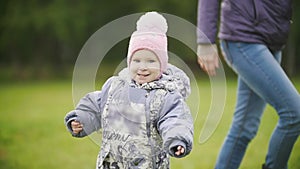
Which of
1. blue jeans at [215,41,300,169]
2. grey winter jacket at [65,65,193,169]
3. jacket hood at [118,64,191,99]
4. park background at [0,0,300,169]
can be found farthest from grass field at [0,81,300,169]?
grey winter jacket at [65,65,193,169]

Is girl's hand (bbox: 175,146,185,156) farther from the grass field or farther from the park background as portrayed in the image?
the grass field

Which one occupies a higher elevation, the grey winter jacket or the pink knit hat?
the pink knit hat

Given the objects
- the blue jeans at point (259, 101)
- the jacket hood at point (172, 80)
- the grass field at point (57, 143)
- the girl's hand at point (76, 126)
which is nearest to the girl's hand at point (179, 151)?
the jacket hood at point (172, 80)

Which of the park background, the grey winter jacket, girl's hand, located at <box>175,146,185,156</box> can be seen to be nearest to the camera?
girl's hand, located at <box>175,146,185,156</box>

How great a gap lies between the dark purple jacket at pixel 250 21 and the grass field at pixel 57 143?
56.9 inches

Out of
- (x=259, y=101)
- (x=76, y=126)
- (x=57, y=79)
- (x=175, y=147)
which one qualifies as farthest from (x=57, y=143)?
(x=57, y=79)

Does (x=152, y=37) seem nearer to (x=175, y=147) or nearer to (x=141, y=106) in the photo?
(x=141, y=106)

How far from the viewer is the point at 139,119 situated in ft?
8.48

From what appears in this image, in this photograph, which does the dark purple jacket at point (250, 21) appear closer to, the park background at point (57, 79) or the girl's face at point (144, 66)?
the girl's face at point (144, 66)

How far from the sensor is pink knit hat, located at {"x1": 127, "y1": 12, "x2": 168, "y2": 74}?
2.65 metres

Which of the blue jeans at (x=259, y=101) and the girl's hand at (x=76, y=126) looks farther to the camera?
the blue jeans at (x=259, y=101)

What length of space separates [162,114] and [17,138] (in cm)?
454

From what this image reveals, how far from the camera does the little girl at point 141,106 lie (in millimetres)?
A: 2584

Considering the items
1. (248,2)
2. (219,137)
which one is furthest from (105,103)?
(219,137)
